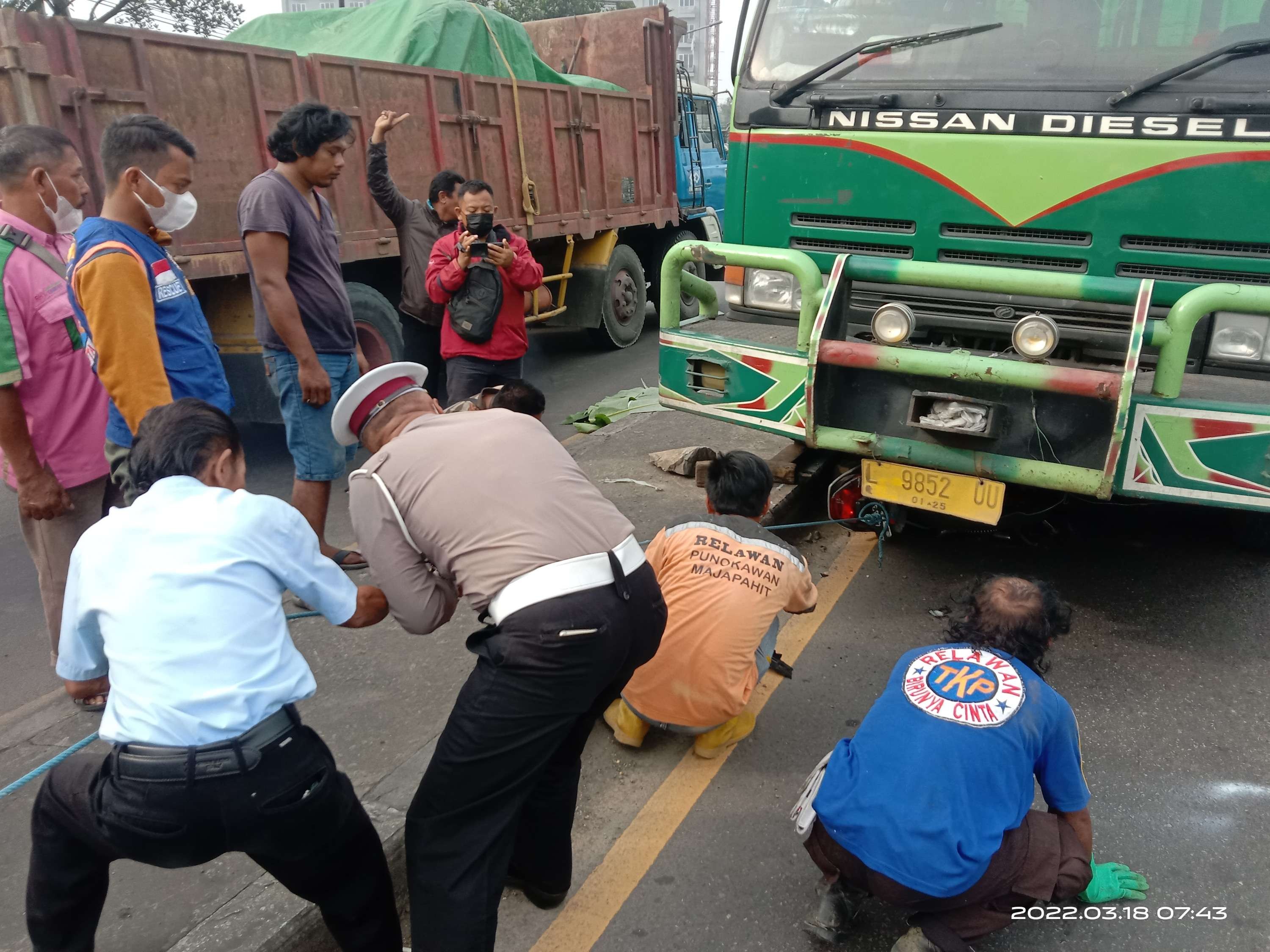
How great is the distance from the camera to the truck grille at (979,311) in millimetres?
3342

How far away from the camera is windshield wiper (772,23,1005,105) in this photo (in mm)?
3533

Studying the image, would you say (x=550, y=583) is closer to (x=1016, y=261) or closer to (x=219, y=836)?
(x=219, y=836)

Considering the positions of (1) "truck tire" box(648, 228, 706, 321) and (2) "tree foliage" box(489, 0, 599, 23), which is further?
(2) "tree foliage" box(489, 0, 599, 23)

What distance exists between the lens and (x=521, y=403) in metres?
4.13

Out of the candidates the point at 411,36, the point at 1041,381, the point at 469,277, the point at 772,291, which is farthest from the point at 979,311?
the point at 411,36

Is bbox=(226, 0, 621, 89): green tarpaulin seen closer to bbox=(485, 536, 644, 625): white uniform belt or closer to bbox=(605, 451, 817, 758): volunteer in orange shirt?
bbox=(605, 451, 817, 758): volunteer in orange shirt

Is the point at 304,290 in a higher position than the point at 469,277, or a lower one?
higher

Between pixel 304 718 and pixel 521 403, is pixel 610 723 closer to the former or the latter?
pixel 304 718

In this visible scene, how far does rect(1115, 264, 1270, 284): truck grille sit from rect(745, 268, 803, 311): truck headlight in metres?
1.21

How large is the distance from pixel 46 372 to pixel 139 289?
0.49m

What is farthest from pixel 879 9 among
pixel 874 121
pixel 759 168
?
pixel 759 168

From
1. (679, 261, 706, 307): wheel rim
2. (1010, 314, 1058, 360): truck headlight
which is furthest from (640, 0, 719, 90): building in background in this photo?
(1010, 314, 1058, 360): truck headlight

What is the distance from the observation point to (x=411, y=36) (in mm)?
6832
